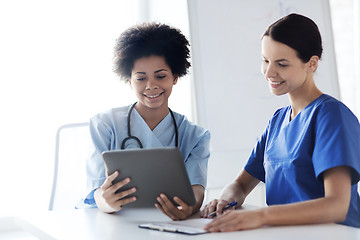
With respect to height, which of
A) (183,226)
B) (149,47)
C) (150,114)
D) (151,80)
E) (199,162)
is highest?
(149,47)

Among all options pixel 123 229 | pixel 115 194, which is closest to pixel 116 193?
pixel 115 194

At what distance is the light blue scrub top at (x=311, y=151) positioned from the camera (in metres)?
1.04

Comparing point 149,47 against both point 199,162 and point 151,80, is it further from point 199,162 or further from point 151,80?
point 199,162

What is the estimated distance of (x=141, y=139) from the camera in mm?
1446

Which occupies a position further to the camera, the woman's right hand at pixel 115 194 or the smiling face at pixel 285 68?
the smiling face at pixel 285 68

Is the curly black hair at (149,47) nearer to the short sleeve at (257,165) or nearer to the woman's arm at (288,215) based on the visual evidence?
A: the short sleeve at (257,165)

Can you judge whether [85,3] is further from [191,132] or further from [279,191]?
[279,191]

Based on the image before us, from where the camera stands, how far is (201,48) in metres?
2.16

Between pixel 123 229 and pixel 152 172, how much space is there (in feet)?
0.50

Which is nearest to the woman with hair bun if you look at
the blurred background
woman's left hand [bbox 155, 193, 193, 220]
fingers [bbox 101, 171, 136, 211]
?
woman's left hand [bbox 155, 193, 193, 220]

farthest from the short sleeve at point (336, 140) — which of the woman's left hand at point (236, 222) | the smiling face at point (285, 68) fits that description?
the woman's left hand at point (236, 222)

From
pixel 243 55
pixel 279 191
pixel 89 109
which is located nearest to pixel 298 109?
pixel 279 191

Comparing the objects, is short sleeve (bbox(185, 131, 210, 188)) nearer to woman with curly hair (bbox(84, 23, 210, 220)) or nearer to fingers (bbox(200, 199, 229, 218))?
woman with curly hair (bbox(84, 23, 210, 220))

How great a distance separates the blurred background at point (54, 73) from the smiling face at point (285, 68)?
1066 millimetres
